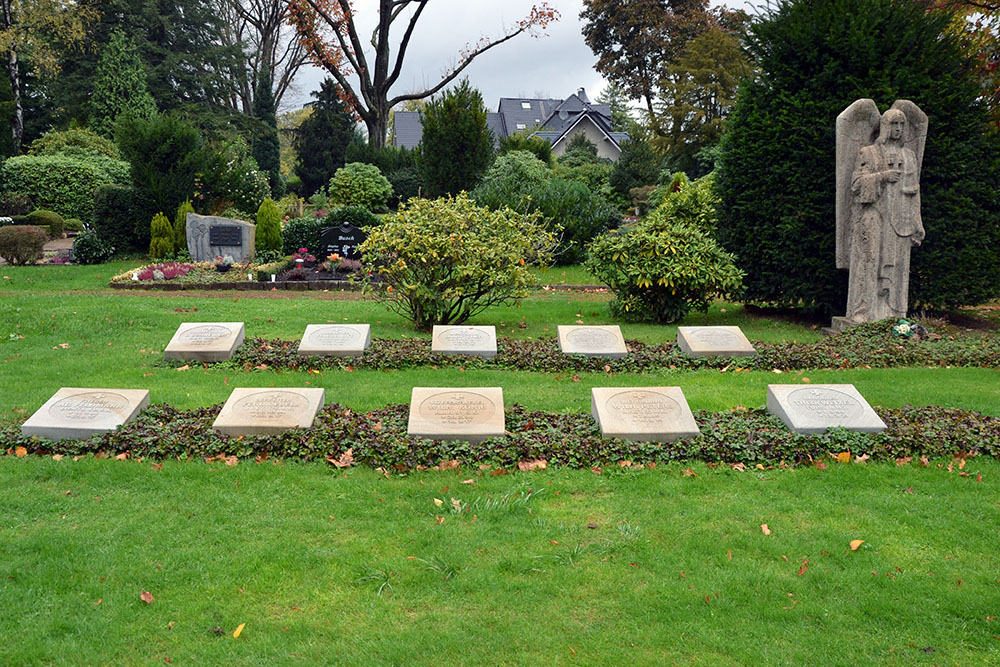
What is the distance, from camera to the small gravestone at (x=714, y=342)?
31.4ft

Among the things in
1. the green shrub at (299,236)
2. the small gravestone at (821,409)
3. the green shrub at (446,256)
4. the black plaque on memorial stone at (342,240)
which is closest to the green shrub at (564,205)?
the black plaque on memorial stone at (342,240)

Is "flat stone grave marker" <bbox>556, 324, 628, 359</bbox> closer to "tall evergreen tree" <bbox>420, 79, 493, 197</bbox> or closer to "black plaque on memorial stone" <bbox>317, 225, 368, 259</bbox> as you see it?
"black plaque on memorial stone" <bbox>317, 225, 368, 259</bbox>

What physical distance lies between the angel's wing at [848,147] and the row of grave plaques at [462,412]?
5147mm

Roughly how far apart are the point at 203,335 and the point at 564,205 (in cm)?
1164

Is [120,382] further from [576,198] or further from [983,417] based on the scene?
[576,198]

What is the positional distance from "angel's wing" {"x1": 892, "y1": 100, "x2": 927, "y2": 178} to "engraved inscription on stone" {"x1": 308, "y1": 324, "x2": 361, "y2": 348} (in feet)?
26.3

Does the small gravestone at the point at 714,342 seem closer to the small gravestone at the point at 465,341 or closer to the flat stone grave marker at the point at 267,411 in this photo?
the small gravestone at the point at 465,341

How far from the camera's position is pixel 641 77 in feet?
155

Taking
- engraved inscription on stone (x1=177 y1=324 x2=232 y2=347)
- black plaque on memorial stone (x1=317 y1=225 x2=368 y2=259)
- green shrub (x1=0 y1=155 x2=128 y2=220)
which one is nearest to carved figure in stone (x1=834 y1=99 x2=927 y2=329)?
engraved inscription on stone (x1=177 y1=324 x2=232 y2=347)

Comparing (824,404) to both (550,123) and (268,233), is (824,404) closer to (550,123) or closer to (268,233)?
(268,233)

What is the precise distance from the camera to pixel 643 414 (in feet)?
21.5

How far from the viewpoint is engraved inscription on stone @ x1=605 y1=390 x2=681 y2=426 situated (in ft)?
21.3

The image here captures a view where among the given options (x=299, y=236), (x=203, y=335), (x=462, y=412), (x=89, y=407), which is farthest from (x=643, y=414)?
(x=299, y=236)

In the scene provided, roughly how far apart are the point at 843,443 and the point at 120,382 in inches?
277
